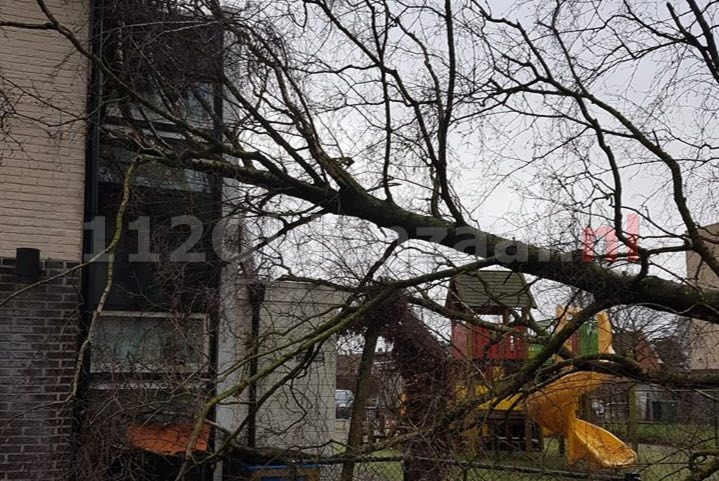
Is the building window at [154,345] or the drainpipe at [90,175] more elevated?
the drainpipe at [90,175]

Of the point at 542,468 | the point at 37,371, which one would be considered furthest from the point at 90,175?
the point at 542,468

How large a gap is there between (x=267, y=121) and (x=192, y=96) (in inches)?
36.6

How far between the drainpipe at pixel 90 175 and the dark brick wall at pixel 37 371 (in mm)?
113

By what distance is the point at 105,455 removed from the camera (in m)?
5.47

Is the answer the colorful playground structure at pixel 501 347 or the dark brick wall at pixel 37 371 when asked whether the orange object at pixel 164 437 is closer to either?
the dark brick wall at pixel 37 371

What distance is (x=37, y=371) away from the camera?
594cm

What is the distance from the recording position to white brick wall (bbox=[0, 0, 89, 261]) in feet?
20.0

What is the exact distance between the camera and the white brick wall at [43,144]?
6.09m

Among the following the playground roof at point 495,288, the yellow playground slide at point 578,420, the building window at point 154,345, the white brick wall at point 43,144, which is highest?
the white brick wall at point 43,144

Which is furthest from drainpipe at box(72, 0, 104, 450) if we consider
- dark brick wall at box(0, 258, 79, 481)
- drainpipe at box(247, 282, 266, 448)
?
drainpipe at box(247, 282, 266, 448)

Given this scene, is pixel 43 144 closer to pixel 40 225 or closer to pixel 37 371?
pixel 40 225

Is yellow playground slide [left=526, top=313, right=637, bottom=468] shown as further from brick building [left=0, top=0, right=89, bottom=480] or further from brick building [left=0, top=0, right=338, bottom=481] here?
brick building [left=0, top=0, right=89, bottom=480]

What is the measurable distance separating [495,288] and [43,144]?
382 centimetres

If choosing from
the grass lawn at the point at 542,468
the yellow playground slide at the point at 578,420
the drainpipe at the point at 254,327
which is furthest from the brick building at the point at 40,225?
the yellow playground slide at the point at 578,420
